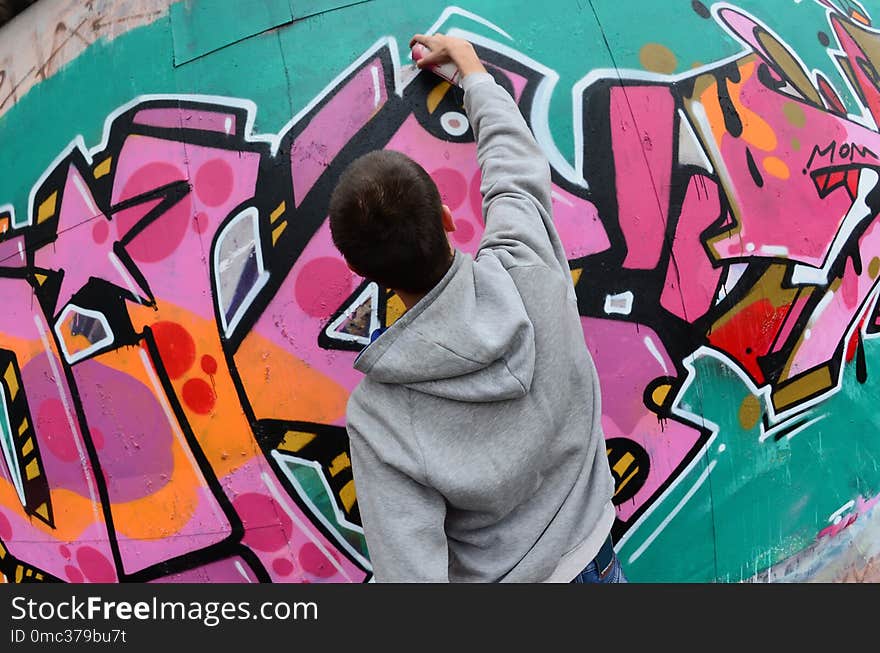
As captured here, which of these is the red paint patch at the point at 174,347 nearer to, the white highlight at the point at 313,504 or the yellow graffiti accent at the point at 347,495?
the white highlight at the point at 313,504

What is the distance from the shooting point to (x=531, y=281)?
7.09ft

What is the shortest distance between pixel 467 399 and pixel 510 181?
31.3 inches

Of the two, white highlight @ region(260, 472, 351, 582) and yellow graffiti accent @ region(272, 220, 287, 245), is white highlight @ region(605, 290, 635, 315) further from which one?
white highlight @ region(260, 472, 351, 582)

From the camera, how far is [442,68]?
2.96m

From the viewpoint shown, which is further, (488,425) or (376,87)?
(376,87)

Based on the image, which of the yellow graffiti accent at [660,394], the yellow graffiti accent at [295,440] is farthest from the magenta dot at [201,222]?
the yellow graffiti accent at [660,394]

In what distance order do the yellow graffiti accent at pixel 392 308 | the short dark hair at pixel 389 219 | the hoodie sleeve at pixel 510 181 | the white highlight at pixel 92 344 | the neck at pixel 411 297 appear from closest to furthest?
the short dark hair at pixel 389 219 → the neck at pixel 411 297 → the hoodie sleeve at pixel 510 181 → the yellow graffiti accent at pixel 392 308 → the white highlight at pixel 92 344

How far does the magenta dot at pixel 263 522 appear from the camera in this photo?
9.76 ft

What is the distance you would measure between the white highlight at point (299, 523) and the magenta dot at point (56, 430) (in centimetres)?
94

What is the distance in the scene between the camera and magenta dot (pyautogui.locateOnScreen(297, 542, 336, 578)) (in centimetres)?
302

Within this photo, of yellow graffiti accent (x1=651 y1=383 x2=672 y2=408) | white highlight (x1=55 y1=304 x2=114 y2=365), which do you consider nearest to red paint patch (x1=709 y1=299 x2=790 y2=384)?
yellow graffiti accent (x1=651 y1=383 x2=672 y2=408)

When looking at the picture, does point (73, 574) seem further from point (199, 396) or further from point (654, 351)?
point (654, 351)

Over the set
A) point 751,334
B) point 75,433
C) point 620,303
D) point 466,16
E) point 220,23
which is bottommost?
point 751,334

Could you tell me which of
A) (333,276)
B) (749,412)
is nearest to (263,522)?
(333,276)
